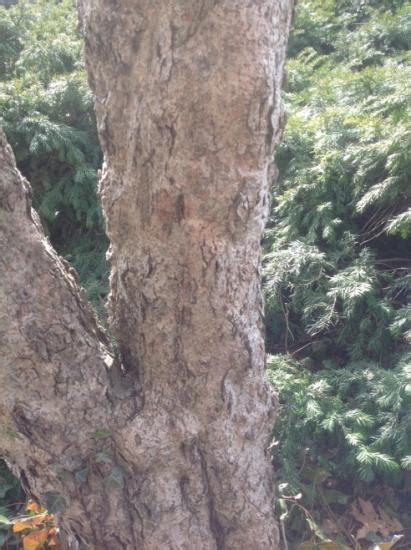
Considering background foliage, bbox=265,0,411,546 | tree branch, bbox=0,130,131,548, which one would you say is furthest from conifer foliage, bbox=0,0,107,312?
tree branch, bbox=0,130,131,548

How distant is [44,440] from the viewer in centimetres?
179

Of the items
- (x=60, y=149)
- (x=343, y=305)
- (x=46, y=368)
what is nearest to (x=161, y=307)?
(x=46, y=368)

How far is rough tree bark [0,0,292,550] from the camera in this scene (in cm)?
144

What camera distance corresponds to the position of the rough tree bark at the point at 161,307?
1.44 m

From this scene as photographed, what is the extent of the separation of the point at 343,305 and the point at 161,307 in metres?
1.34

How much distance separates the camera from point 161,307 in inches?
69.9

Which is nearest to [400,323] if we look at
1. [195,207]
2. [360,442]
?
[360,442]

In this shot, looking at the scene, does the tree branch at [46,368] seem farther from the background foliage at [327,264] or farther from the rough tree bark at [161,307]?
the background foliage at [327,264]

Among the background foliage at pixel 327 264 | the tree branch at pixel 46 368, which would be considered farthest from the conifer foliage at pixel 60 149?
the tree branch at pixel 46 368

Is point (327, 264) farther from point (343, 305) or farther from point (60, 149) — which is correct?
point (60, 149)

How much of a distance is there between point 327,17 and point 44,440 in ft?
16.1

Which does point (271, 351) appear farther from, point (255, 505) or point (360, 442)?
point (255, 505)

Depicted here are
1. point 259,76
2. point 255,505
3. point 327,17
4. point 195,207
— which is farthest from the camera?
point 327,17

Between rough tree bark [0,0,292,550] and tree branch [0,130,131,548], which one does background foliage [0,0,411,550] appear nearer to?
rough tree bark [0,0,292,550]
